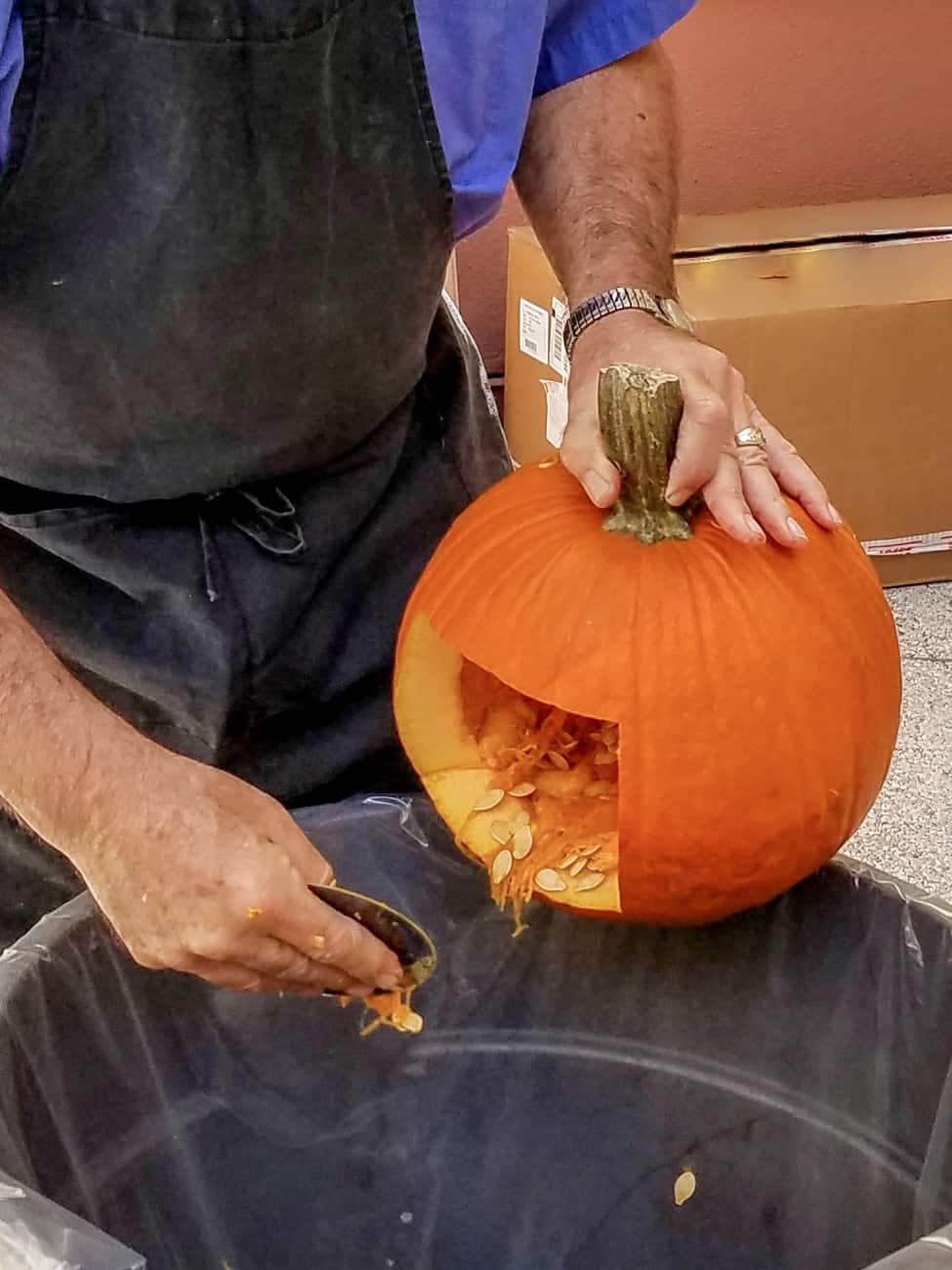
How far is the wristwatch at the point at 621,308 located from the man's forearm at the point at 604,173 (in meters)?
0.03

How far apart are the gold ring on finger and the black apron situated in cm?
19

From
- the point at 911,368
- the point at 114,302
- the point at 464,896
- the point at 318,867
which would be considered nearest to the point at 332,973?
the point at 318,867

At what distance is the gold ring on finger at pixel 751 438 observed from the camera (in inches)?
26.1

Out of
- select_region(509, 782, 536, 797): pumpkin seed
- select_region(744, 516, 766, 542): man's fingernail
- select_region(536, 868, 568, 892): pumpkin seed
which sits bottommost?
select_region(536, 868, 568, 892): pumpkin seed

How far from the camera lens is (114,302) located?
657 millimetres

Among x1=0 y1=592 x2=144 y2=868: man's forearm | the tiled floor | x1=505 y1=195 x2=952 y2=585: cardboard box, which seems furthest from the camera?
x1=505 y1=195 x2=952 y2=585: cardboard box

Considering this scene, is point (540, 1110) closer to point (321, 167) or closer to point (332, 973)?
point (332, 973)

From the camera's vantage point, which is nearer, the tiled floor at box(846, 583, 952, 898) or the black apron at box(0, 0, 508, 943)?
the black apron at box(0, 0, 508, 943)

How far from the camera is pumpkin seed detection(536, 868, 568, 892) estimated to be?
644 mm

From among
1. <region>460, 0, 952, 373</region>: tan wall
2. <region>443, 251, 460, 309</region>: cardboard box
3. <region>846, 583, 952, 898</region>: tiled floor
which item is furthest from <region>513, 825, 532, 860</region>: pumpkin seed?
<region>460, 0, 952, 373</region>: tan wall

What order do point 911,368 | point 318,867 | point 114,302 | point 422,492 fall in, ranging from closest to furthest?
point 318,867, point 114,302, point 422,492, point 911,368

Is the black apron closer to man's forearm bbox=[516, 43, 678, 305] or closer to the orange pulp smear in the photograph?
man's forearm bbox=[516, 43, 678, 305]

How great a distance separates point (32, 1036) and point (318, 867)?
0.15 m

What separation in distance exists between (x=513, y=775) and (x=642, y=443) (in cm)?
16
